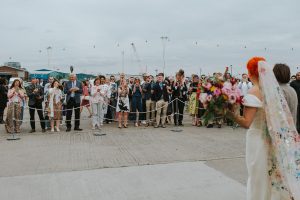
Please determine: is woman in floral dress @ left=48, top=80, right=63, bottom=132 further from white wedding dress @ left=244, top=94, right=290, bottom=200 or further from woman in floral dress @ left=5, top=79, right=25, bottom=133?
white wedding dress @ left=244, top=94, right=290, bottom=200

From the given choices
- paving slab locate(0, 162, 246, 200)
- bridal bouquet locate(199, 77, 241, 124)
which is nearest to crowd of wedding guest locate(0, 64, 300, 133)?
paving slab locate(0, 162, 246, 200)

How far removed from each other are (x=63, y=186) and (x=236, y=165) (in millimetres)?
3514

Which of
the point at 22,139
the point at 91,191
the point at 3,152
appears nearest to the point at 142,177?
the point at 91,191

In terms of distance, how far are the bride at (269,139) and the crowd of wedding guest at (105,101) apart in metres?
7.21

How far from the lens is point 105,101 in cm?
1325

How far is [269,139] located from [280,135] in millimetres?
147

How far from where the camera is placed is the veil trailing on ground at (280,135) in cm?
376

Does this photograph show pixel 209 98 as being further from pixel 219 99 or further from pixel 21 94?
pixel 21 94

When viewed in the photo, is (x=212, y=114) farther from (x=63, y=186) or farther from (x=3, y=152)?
(x=3, y=152)

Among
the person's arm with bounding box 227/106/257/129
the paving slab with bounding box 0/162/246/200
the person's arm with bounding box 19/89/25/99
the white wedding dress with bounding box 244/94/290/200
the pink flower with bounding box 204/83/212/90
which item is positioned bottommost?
the paving slab with bounding box 0/162/246/200

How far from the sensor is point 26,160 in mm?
7742

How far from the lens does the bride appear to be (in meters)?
3.77

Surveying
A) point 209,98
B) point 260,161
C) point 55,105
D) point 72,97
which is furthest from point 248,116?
point 55,105

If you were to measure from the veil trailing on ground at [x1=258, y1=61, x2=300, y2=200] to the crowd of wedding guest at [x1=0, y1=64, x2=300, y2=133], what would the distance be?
23.9ft
